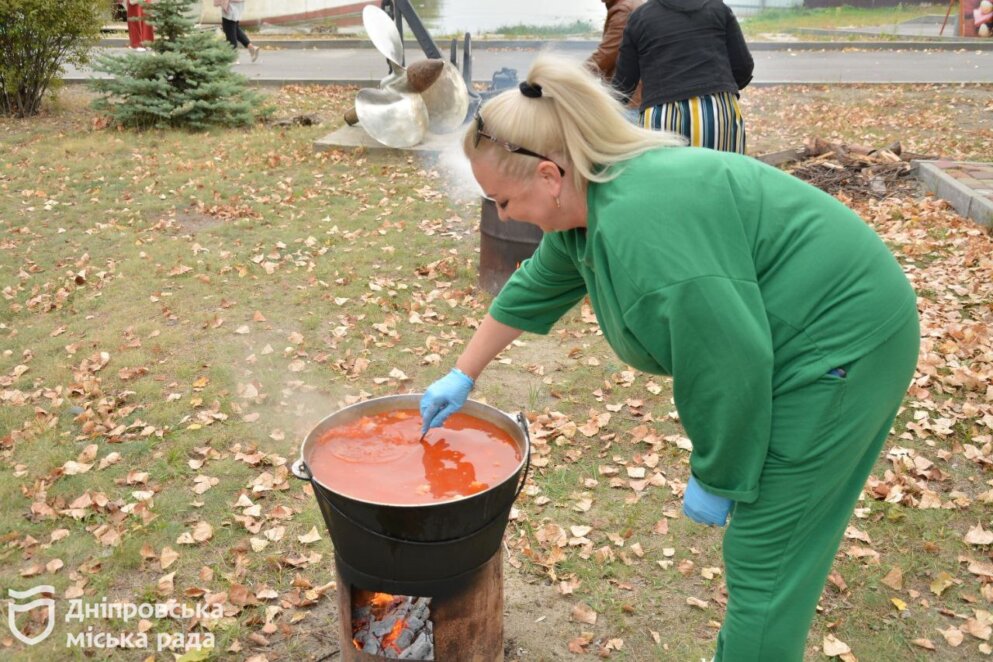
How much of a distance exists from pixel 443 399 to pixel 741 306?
1109mm

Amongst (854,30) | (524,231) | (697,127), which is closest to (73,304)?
(524,231)

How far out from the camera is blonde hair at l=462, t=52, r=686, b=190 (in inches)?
74.5

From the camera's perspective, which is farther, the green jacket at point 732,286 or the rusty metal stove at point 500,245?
the rusty metal stove at point 500,245

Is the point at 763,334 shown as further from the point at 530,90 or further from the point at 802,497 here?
the point at 530,90

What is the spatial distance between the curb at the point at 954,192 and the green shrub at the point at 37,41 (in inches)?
413

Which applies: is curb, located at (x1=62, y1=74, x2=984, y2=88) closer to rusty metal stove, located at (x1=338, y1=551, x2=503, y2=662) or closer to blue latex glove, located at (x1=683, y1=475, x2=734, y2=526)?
rusty metal stove, located at (x1=338, y1=551, x2=503, y2=662)

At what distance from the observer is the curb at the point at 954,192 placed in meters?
6.91

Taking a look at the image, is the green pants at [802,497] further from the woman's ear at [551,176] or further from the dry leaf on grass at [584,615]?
the dry leaf on grass at [584,615]

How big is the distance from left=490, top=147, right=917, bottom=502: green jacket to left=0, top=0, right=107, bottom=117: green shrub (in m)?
11.6

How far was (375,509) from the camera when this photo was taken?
2195 millimetres

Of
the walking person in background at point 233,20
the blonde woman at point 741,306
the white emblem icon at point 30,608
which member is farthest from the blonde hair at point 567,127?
the walking person in background at point 233,20

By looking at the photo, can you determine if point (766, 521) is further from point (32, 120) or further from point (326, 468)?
point (32, 120)

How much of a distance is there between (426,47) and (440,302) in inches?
223

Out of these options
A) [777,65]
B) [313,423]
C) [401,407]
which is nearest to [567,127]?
[401,407]
